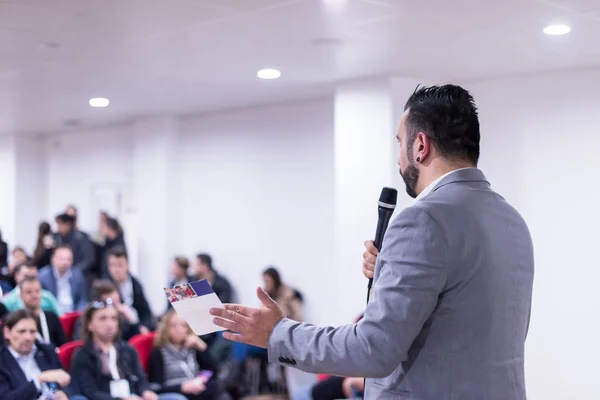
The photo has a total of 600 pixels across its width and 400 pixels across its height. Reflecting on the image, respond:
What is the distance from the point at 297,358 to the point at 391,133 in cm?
523

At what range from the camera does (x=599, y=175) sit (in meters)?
6.34

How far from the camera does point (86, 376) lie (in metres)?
5.63

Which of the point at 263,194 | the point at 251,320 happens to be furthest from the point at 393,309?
the point at 263,194

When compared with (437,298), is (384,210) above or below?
above

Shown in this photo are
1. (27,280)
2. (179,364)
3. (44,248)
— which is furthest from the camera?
(44,248)

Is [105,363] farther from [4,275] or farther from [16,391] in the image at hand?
[4,275]

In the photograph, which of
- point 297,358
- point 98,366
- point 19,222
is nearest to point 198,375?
point 98,366

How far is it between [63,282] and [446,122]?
681 cm

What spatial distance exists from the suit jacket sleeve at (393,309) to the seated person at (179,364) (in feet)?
15.8

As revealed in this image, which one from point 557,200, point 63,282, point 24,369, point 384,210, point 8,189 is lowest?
point 24,369

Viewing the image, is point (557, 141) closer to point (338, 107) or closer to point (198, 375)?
point (338, 107)

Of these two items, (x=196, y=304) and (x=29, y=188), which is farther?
(x=29, y=188)

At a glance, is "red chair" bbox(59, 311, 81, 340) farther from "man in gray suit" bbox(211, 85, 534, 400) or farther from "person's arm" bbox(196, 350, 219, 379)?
"man in gray suit" bbox(211, 85, 534, 400)

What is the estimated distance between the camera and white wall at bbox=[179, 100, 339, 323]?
8.09 meters
